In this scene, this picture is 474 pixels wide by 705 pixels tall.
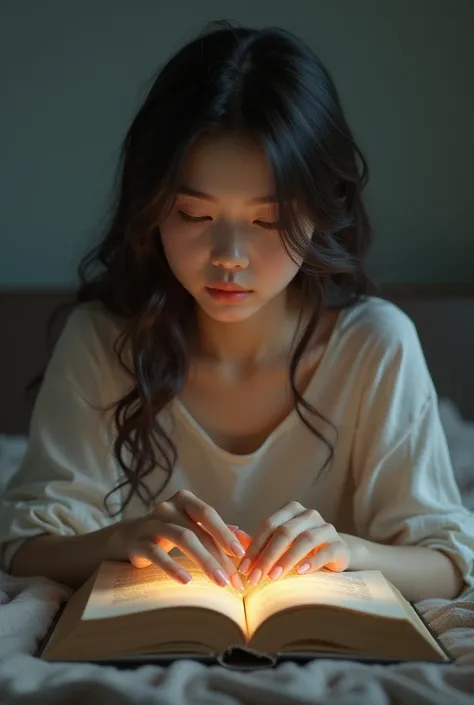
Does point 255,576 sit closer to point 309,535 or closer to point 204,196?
point 309,535

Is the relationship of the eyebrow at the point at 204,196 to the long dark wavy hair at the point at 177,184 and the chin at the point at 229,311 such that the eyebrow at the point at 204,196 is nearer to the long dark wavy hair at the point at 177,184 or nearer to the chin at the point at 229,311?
the long dark wavy hair at the point at 177,184

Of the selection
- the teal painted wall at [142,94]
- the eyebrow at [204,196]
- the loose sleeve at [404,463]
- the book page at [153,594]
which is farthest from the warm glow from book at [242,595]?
the teal painted wall at [142,94]

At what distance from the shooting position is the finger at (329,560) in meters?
1.11

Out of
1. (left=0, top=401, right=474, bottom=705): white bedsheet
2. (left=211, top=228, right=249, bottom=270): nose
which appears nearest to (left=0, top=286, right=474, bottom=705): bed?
(left=0, top=401, right=474, bottom=705): white bedsheet

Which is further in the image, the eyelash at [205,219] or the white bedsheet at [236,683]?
the eyelash at [205,219]

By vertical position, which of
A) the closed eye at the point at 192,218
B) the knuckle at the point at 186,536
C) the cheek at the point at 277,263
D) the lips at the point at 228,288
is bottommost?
the knuckle at the point at 186,536

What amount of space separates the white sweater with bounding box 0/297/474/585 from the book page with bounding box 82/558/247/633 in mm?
271

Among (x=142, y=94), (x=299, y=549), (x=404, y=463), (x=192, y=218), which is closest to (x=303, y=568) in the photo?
(x=299, y=549)

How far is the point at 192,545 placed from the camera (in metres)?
1.08

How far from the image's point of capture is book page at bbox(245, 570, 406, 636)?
39.0 inches

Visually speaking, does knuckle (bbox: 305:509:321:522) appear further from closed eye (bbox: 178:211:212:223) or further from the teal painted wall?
the teal painted wall

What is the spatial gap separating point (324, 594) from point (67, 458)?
1.72ft

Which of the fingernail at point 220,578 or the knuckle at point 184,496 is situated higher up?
the knuckle at point 184,496

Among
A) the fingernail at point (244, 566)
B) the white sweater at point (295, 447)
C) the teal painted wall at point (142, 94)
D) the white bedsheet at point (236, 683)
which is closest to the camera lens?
the white bedsheet at point (236, 683)
